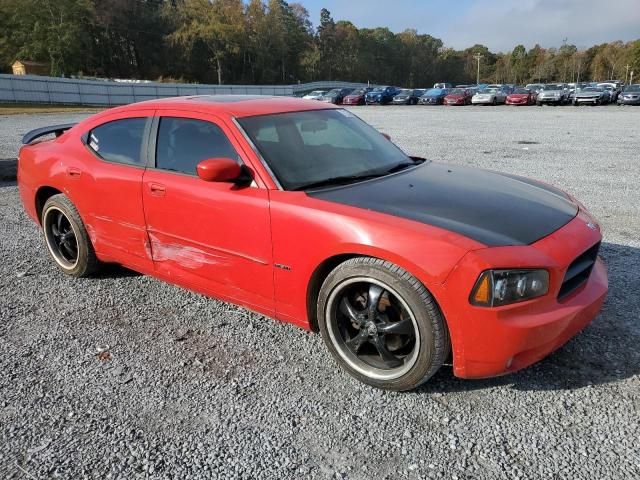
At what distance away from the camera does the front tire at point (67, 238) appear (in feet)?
13.8

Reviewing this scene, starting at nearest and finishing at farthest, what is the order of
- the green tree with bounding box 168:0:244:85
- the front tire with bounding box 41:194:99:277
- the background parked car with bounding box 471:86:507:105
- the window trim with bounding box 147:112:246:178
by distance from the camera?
the window trim with bounding box 147:112:246:178
the front tire with bounding box 41:194:99:277
the background parked car with bounding box 471:86:507:105
the green tree with bounding box 168:0:244:85

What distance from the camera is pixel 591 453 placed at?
2254 mm

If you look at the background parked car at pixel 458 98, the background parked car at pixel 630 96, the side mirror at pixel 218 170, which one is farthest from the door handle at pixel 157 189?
the background parked car at pixel 458 98

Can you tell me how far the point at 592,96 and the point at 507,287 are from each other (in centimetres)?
3674

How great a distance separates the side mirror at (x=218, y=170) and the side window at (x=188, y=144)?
0.20m

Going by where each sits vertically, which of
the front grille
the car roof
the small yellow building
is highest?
the small yellow building

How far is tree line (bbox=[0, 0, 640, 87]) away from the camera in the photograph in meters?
61.6

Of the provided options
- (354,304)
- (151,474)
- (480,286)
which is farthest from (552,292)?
(151,474)

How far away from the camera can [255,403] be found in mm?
2689

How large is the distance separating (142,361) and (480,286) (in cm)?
204

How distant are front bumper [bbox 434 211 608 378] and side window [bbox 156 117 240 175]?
1.64m

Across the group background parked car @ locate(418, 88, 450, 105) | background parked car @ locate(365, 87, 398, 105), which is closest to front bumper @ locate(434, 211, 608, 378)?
background parked car @ locate(418, 88, 450, 105)

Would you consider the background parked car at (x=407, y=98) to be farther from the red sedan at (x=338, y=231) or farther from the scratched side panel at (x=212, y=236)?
the scratched side panel at (x=212, y=236)

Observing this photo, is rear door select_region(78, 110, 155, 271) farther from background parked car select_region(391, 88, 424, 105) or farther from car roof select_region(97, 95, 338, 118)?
background parked car select_region(391, 88, 424, 105)
